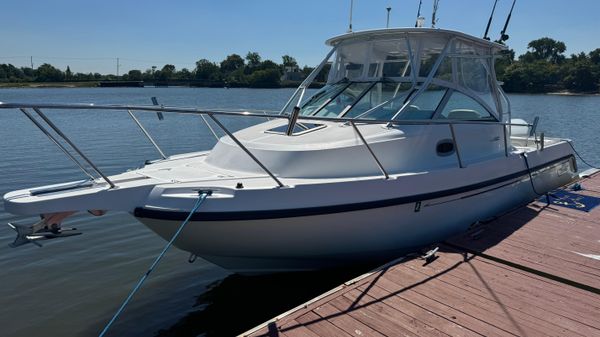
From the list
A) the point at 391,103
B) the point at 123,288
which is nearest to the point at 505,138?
the point at 391,103

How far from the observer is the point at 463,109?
5746mm

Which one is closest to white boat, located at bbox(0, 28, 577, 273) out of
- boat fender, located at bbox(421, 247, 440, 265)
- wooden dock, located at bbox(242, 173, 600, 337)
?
boat fender, located at bbox(421, 247, 440, 265)

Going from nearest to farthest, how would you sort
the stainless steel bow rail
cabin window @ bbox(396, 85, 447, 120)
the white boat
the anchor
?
the stainless steel bow rail, the anchor, the white boat, cabin window @ bbox(396, 85, 447, 120)

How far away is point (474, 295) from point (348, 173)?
168 cm

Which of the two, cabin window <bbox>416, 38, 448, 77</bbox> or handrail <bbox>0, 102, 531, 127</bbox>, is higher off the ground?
cabin window <bbox>416, 38, 448, 77</bbox>

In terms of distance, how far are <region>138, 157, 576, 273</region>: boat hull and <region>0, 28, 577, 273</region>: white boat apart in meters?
0.02

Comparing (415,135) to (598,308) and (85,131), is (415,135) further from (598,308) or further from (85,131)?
(85,131)

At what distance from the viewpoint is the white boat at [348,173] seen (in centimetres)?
389

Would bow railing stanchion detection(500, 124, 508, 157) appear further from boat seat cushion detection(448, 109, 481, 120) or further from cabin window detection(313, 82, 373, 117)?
cabin window detection(313, 82, 373, 117)

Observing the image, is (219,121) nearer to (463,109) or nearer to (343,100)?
(343,100)

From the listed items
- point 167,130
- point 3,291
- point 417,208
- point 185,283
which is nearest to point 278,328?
point 417,208

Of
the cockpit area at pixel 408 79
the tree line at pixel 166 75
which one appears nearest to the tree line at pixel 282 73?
the tree line at pixel 166 75

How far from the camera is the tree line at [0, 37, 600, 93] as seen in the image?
68.6 meters

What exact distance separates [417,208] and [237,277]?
259 cm
